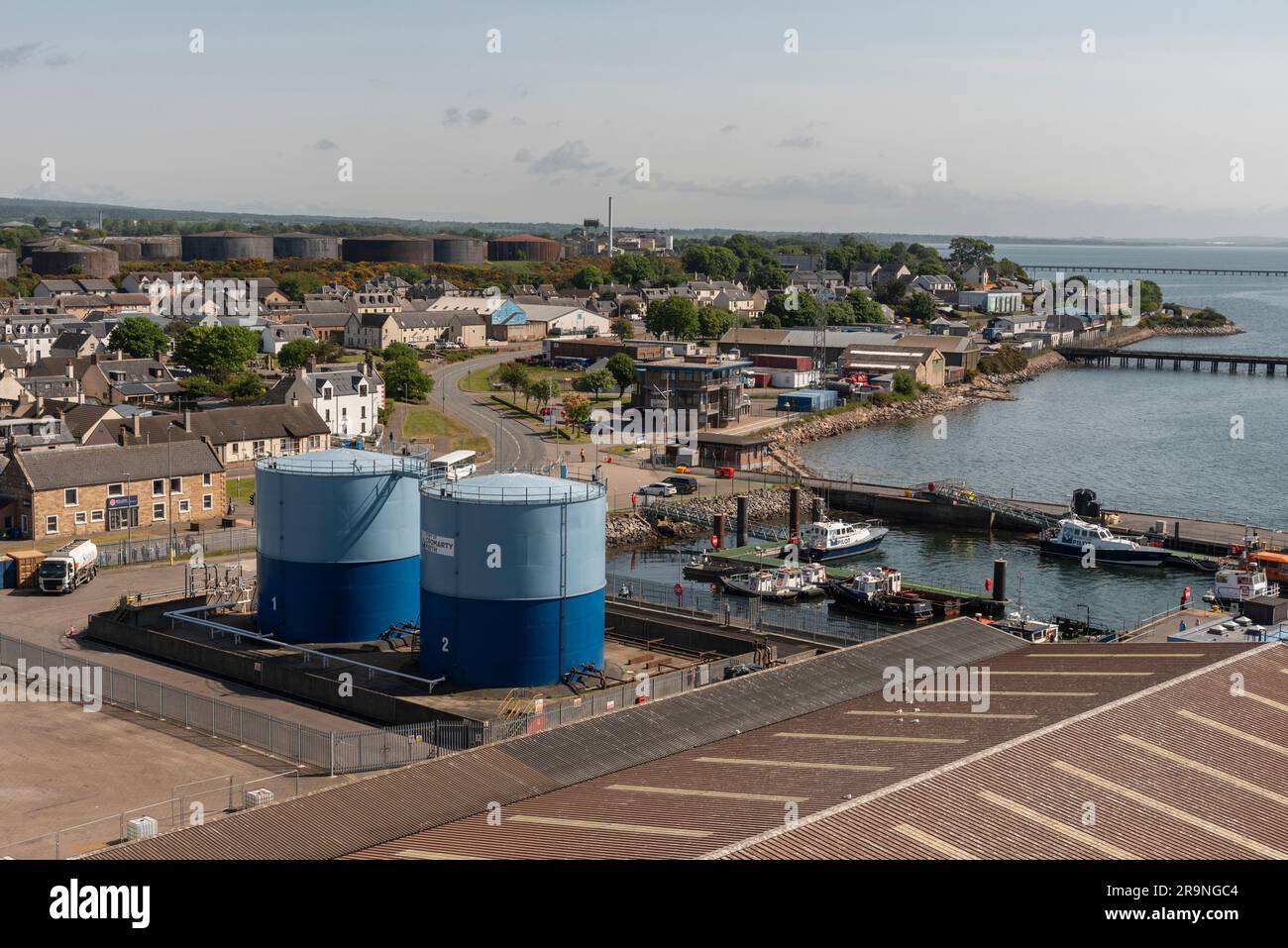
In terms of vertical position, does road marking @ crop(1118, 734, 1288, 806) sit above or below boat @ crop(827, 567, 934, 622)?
above

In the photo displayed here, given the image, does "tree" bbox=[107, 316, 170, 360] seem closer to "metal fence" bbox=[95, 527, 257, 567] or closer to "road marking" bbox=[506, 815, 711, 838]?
"metal fence" bbox=[95, 527, 257, 567]

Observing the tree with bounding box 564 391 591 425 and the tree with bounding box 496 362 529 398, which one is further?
the tree with bounding box 496 362 529 398

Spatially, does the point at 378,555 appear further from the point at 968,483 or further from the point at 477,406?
the point at 477,406

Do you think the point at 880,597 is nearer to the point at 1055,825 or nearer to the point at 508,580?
the point at 508,580

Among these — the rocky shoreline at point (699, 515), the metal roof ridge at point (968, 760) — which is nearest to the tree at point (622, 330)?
the rocky shoreline at point (699, 515)

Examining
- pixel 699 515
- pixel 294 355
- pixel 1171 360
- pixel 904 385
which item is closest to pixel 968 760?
pixel 699 515

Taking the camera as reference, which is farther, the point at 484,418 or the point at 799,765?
the point at 484,418

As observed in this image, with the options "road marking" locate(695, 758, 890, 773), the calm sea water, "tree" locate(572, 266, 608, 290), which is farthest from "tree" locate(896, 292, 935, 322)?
"road marking" locate(695, 758, 890, 773)
